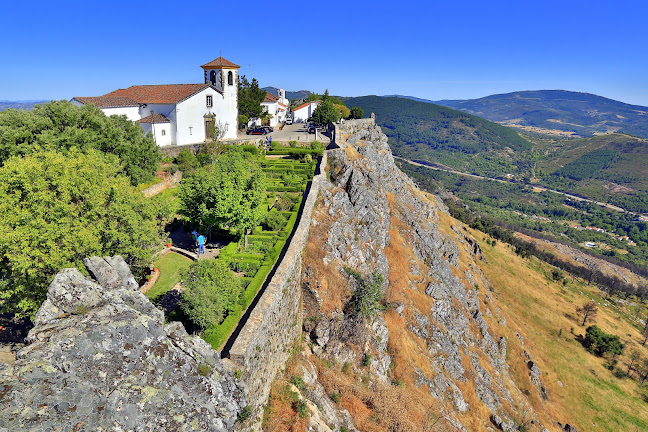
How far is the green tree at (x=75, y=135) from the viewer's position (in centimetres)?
3152

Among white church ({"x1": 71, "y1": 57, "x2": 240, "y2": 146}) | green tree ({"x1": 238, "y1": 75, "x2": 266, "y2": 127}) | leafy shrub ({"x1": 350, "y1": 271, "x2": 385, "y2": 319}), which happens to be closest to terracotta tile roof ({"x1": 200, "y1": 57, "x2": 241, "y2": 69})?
white church ({"x1": 71, "y1": 57, "x2": 240, "y2": 146})

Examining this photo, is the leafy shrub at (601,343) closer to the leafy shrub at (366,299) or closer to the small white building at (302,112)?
the leafy shrub at (366,299)

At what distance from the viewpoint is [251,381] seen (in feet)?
52.1

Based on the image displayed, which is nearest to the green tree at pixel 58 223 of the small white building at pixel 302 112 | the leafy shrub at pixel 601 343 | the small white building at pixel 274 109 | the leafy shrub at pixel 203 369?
the leafy shrub at pixel 203 369

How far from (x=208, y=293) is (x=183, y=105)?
156ft

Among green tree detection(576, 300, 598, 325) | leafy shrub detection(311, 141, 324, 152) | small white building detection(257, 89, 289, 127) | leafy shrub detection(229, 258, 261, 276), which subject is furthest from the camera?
small white building detection(257, 89, 289, 127)

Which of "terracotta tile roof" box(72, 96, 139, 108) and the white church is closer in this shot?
"terracotta tile roof" box(72, 96, 139, 108)

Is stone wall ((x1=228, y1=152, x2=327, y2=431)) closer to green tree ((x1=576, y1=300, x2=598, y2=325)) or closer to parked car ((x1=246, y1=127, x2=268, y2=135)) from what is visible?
parked car ((x1=246, y1=127, x2=268, y2=135))

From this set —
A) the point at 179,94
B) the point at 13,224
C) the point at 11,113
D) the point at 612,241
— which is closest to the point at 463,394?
the point at 13,224

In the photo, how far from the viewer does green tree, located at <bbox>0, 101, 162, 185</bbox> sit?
3152 cm

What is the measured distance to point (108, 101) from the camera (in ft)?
181

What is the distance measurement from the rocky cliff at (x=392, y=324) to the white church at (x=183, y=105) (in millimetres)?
21057

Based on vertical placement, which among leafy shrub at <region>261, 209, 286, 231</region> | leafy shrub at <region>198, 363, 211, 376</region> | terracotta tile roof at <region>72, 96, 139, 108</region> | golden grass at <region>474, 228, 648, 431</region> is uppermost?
terracotta tile roof at <region>72, 96, 139, 108</region>

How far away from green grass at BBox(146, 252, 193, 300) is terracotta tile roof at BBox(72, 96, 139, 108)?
3773cm
